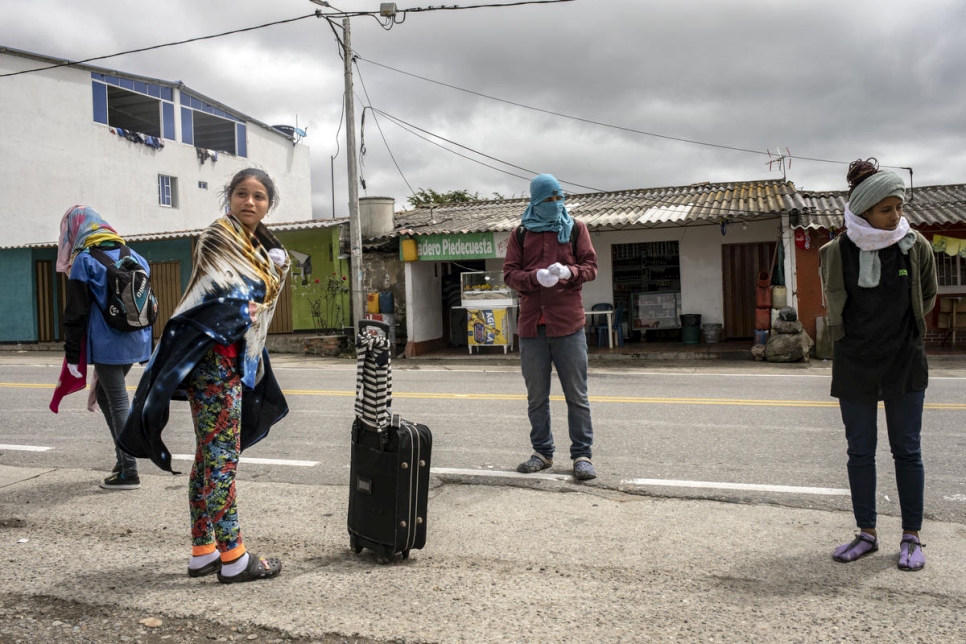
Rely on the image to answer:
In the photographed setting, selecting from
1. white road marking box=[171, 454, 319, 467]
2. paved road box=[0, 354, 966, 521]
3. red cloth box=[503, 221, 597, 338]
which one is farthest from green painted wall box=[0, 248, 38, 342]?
red cloth box=[503, 221, 597, 338]

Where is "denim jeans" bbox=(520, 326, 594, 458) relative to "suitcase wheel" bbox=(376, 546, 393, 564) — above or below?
above

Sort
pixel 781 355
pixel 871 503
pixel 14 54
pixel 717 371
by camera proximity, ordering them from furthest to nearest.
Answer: pixel 14 54
pixel 781 355
pixel 717 371
pixel 871 503

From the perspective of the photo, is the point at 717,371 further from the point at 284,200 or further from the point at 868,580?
the point at 284,200

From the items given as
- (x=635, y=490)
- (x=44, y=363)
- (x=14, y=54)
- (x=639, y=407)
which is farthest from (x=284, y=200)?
(x=635, y=490)

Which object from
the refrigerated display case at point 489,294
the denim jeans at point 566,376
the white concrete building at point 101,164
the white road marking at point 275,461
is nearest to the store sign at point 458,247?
the refrigerated display case at point 489,294

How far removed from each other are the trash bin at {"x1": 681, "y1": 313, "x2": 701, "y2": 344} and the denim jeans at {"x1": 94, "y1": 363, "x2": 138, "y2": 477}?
1455cm

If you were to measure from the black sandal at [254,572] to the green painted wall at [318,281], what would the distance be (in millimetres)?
17279

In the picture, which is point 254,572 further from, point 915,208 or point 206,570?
point 915,208

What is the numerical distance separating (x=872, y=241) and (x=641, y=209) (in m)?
14.9

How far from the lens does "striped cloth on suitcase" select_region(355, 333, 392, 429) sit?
3632 millimetres

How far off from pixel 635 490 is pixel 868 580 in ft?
5.74

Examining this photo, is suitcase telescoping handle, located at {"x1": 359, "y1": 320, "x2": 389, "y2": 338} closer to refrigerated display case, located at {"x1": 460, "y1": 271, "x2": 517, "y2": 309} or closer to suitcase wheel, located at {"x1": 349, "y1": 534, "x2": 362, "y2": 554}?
suitcase wheel, located at {"x1": 349, "y1": 534, "x2": 362, "y2": 554}

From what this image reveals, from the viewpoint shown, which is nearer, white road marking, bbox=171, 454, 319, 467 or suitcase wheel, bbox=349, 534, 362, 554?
suitcase wheel, bbox=349, 534, 362, 554

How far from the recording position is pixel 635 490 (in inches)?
198
